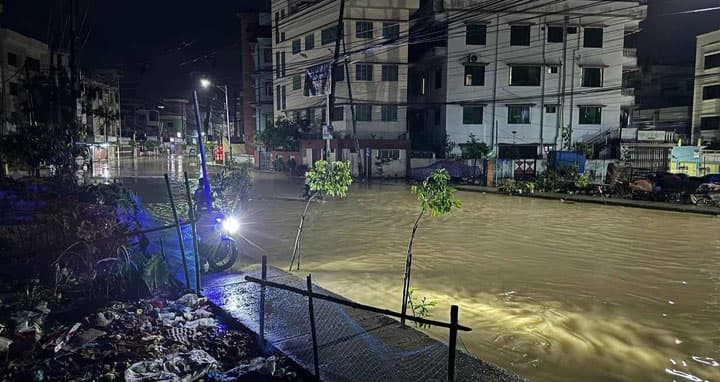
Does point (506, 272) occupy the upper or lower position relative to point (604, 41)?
lower

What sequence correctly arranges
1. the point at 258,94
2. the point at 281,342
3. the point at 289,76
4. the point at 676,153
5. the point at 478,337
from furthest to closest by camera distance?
the point at 258,94, the point at 289,76, the point at 676,153, the point at 478,337, the point at 281,342

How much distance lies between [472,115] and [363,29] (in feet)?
36.1

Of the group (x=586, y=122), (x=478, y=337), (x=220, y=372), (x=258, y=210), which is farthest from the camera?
(x=586, y=122)

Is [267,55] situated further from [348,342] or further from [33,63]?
[348,342]

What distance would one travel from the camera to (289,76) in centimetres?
4731

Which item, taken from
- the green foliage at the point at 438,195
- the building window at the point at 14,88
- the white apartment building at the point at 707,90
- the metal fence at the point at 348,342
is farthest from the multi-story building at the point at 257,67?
the metal fence at the point at 348,342

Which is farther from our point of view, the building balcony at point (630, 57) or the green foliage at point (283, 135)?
the green foliage at point (283, 135)

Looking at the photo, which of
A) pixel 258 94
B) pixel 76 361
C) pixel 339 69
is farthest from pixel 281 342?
pixel 258 94

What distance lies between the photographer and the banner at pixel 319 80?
3203cm

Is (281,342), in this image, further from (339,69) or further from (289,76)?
(289,76)

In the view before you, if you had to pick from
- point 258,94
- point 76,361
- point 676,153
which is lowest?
point 76,361

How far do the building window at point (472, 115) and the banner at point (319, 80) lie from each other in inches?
488

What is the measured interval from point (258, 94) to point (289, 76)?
11.3 metres

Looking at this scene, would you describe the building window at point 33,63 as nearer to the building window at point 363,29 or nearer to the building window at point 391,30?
the building window at point 363,29
